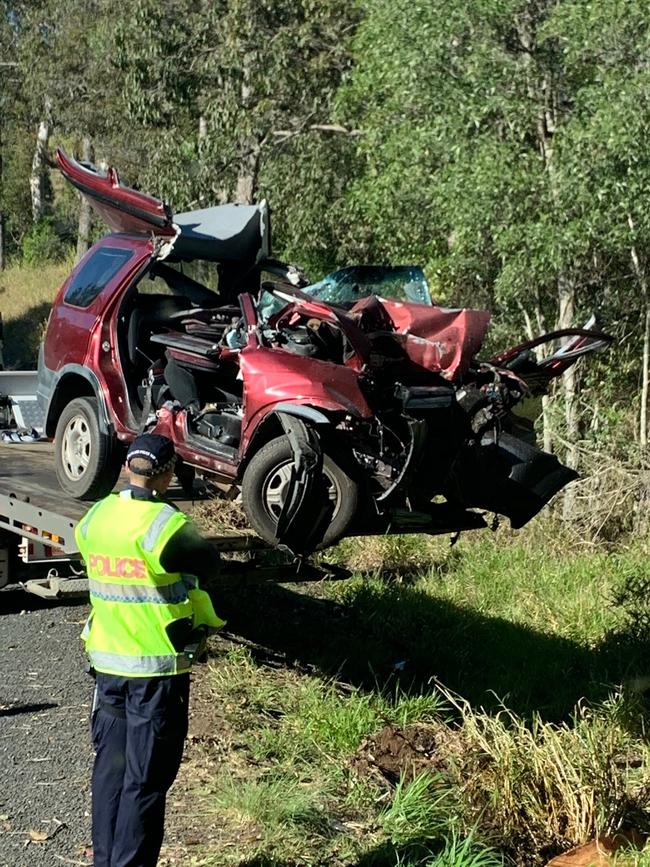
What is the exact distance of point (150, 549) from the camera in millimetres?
4375

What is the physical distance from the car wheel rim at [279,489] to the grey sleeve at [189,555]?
1.45 m

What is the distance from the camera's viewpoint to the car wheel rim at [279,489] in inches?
235

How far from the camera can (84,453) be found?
7.54 meters

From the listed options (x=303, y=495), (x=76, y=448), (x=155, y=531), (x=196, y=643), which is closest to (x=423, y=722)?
(x=303, y=495)

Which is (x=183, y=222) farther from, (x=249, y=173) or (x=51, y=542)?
(x=249, y=173)

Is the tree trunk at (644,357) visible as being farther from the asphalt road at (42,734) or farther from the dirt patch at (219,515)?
the asphalt road at (42,734)

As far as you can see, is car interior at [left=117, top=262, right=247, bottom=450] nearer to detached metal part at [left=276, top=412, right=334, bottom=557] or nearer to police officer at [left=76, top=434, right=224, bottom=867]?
detached metal part at [left=276, top=412, right=334, bottom=557]

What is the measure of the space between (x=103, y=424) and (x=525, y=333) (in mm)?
8258

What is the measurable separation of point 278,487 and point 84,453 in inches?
76.6

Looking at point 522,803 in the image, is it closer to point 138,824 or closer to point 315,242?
point 138,824

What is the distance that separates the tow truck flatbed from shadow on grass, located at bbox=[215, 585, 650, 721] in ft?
2.58

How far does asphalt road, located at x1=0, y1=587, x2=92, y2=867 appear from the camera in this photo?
5.20 m

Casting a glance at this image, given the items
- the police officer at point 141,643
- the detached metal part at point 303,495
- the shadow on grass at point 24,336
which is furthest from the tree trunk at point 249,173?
the police officer at point 141,643

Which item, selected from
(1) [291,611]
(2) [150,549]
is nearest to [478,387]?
(2) [150,549]
